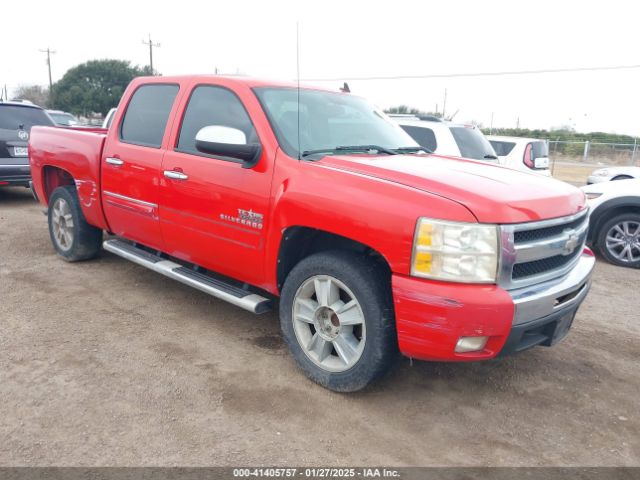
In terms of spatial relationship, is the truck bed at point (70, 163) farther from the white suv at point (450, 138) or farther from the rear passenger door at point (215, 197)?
the white suv at point (450, 138)

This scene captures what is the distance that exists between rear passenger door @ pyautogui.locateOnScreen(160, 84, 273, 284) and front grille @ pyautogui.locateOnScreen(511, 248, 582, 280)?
157 centimetres

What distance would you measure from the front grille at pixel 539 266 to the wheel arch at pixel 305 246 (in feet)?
2.44

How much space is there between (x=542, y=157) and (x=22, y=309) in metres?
9.65

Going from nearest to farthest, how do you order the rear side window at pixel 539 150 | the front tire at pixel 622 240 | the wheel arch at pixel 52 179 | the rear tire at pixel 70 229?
the rear tire at pixel 70 229 → the wheel arch at pixel 52 179 → the front tire at pixel 622 240 → the rear side window at pixel 539 150

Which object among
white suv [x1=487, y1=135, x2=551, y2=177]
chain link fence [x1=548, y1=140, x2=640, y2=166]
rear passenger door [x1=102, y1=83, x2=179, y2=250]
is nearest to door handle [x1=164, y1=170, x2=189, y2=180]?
rear passenger door [x1=102, y1=83, x2=179, y2=250]

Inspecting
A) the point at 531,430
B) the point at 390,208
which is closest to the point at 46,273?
the point at 390,208

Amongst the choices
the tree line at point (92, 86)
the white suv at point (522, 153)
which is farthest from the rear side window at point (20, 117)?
the tree line at point (92, 86)

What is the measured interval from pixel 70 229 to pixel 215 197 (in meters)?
2.69

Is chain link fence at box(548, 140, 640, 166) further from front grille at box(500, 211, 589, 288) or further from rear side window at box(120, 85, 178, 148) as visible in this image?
front grille at box(500, 211, 589, 288)

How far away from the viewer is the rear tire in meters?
5.51

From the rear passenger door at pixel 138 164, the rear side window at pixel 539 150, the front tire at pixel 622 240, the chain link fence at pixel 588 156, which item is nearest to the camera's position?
the rear passenger door at pixel 138 164

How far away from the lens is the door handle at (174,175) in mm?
4030

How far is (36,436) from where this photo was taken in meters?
2.77

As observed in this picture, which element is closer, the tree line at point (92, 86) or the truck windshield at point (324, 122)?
the truck windshield at point (324, 122)
